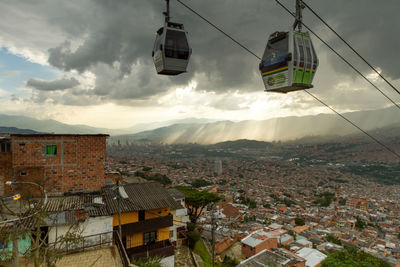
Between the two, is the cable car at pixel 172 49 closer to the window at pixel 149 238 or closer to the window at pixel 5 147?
the window at pixel 149 238

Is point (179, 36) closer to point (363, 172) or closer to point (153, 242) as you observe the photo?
point (153, 242)

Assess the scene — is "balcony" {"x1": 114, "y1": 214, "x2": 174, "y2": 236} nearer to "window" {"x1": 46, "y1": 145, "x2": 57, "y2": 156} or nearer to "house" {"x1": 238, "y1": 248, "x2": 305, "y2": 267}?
"window" {"x1": 46, "y1": 145, "x2": 57, "y2": 156}

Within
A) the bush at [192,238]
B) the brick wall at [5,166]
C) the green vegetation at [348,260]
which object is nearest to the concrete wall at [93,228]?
the brick wall at [5,166]

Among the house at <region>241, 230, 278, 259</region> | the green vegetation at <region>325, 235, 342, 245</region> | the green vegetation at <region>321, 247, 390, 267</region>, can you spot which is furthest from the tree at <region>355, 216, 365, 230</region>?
the green vegetation at <region>321, 247, 390, 267</region>

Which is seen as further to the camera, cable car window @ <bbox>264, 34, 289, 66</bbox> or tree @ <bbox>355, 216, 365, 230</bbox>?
tree @ <bbox>355, 216, 365, 230</bbox>

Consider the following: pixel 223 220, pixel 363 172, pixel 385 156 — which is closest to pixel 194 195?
pixel 223 220

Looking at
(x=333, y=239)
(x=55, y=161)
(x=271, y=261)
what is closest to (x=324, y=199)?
(x=333, y=239)
